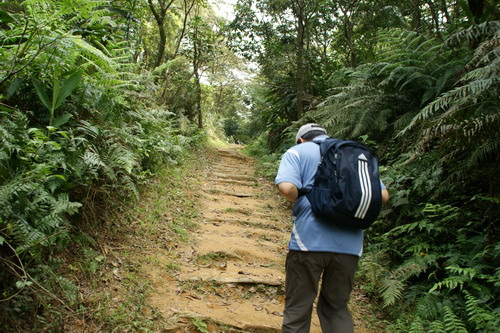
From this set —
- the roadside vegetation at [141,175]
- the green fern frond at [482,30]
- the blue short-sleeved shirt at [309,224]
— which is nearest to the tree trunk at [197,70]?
the roadside vegetation at [141,175]

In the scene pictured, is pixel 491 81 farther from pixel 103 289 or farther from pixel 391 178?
pixel 103 289

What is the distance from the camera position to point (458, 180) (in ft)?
13.2

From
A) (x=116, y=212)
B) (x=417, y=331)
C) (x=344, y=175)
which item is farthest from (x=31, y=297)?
(x=417, y=331)

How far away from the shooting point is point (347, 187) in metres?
2.13

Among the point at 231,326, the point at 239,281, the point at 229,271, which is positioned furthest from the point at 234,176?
the point at 231,326

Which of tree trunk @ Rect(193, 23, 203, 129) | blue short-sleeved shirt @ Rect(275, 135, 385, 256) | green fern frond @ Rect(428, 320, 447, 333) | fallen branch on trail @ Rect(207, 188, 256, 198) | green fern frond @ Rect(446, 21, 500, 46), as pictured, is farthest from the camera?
tree trunk @ Rect(193, 23, 203, 129)

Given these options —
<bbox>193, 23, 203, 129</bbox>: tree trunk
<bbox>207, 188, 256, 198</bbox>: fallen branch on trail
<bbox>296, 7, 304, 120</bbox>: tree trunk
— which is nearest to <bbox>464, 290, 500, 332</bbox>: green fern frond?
<bbox>207, 188, 256, 198</bbox>: fallen branch on trail

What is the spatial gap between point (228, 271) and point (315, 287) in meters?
2.05

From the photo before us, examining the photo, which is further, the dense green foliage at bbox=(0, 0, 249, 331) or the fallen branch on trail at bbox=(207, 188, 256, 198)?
the fallen branch on trail at bbox=(207, 188, 256, 198)

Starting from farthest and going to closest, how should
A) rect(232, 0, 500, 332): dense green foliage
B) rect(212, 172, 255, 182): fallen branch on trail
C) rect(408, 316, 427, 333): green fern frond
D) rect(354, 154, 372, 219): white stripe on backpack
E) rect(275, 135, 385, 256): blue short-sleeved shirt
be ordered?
rect(212, 172, 255, 182): fallen branch on trail, rect(232, 0, 500, 332): dense green foliage, rect(408, 316, 427, 333): green fern frond, rect(275, 135, 385, 256): blue short-sleeved shirt, rect(354, 154, 372, 219): white stripe on backpack

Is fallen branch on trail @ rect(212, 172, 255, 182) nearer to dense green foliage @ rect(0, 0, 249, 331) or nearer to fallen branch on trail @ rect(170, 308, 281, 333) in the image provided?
dense green foliage @ rect(0, 0, 249, 331)

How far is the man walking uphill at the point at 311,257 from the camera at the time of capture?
2285mm

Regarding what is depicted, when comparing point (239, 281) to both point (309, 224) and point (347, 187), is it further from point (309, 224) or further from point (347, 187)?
point (347, 187)

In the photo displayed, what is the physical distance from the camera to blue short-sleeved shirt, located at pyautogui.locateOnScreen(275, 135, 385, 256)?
2.28 meters
